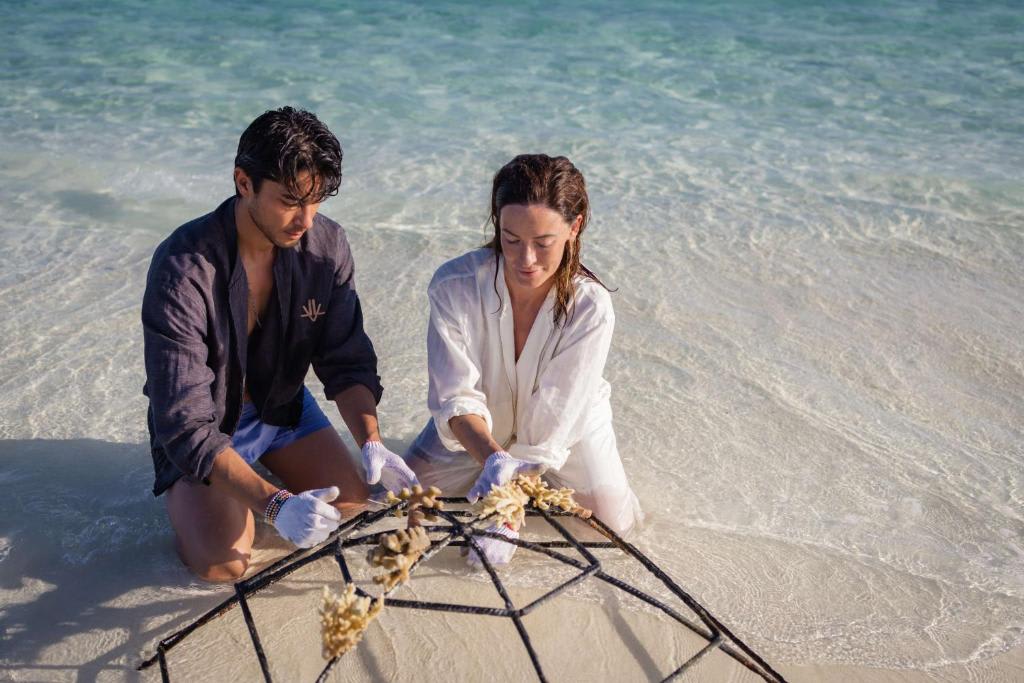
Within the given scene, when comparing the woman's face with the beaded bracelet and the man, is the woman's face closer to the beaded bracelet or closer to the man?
the man

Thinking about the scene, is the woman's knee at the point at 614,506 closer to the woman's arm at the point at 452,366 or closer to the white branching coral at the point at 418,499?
the woman's arm at the point at 452,366

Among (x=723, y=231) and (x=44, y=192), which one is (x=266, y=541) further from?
(x=44, y=192)

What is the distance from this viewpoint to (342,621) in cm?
152

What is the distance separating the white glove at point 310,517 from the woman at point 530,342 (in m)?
0.44

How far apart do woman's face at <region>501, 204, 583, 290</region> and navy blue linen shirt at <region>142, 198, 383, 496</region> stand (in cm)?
51

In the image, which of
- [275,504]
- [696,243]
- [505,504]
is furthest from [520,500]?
[696,243]

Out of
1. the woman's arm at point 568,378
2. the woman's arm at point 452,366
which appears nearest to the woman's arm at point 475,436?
the woman's arm at point 452,366

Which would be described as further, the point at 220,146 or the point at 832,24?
the point at 832,24

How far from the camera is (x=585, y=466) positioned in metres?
2.55

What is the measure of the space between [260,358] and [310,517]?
688mm

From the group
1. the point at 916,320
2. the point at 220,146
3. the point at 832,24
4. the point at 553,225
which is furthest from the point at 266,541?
the point at 832,24

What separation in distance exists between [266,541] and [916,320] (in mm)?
2671

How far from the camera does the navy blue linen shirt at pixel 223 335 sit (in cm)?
214

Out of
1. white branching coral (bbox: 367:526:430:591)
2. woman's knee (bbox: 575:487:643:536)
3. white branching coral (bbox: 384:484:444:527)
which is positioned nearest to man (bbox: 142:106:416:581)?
white branching coral (bbox: 384:484:444:527)
